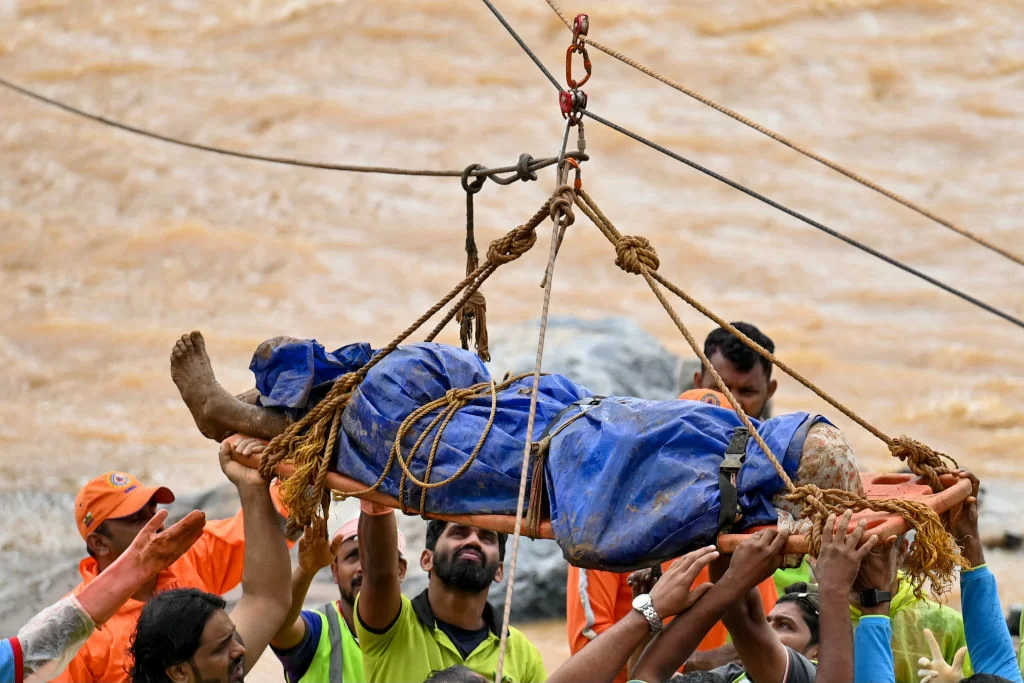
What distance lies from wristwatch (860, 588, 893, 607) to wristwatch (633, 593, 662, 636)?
0.57 metres

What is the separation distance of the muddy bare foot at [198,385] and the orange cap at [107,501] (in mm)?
350

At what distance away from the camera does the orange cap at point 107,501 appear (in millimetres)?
4348

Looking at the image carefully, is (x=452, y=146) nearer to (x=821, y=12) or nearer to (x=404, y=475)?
(x=821, y=12)

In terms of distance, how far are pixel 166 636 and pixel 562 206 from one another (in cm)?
149

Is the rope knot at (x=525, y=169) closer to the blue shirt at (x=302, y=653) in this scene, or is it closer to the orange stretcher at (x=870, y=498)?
the orange stretcher at (x=870, y=498)

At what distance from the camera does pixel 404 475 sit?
12.3 feet

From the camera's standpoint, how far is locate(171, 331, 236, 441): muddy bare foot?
4117 mm

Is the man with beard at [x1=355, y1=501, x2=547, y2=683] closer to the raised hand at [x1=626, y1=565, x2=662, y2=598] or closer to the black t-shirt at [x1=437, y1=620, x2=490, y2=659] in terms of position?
the black t-shirt at [x1=437, y1=620, x2=490, y2=659]

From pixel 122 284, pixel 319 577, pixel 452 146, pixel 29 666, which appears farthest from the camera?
pixel 452 146

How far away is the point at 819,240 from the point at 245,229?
20.6 ft

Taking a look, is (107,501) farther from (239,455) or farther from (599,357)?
(599,357)

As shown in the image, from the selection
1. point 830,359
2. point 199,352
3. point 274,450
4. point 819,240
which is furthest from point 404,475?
point 819,240

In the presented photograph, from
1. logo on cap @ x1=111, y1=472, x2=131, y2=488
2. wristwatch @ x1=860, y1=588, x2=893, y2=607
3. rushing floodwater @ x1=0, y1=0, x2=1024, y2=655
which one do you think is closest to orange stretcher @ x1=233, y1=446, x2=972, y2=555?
wristwatch @ x1=860, y1=588, x2=893, y2=607

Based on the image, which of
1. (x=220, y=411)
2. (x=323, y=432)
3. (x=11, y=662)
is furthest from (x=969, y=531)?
(x=11, y=662)
